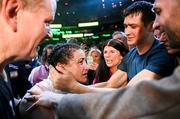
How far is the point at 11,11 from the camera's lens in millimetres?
1026

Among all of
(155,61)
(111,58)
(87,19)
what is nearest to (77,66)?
(155,61)

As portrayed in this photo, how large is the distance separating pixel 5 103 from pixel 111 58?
349cm

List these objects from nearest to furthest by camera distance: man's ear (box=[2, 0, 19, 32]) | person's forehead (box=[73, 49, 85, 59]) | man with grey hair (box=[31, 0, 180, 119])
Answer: man with grey hair (box=[31, 0, 180, 119]) → man's ear (box=[2, 0, 19, 32]) → person's forehead (box=[73, 49, 85, 59])

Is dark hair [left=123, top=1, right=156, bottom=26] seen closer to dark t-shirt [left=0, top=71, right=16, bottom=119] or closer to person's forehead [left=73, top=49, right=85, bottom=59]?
person's forehead [left=73, top=49, right=85, bottom=59]

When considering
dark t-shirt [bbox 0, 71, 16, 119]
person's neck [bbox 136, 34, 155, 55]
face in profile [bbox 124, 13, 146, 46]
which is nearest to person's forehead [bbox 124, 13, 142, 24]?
face in profile [bbox 124, 13, 146, 46]

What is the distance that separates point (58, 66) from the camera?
2.88 metres

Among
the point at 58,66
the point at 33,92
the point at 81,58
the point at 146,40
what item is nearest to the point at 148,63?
the point at 146,40

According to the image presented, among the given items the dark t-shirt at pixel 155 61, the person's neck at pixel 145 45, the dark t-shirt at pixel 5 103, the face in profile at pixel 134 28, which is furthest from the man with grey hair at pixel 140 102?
the face in profile at pixel 134 28

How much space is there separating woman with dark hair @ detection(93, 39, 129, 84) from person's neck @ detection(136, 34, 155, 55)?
3.83 feet

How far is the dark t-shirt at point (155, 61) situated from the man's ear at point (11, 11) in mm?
2159

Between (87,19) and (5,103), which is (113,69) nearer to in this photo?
(5,103)

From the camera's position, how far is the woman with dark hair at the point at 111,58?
4531mm

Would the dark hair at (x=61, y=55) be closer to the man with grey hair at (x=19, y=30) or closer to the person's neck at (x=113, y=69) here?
the person's neck at (x=113, y=69)

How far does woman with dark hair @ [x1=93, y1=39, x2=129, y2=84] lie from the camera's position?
4.53 metres
